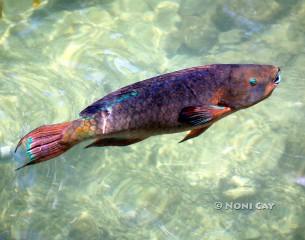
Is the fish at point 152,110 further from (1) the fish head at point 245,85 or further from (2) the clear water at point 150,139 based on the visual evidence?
(2) the clear water at point 150,139

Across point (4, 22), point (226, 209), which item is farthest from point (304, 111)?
point (4, 22)

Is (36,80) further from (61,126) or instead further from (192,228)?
(61,126)

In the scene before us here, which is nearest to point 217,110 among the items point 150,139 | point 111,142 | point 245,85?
point 245,85

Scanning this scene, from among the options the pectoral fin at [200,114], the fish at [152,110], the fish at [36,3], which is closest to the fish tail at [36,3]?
the fish at [36,3]

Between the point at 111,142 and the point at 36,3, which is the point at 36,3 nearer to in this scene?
the point at 36,3

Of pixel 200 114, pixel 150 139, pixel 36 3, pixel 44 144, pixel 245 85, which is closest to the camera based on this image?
pixel 44 144
